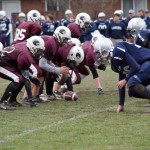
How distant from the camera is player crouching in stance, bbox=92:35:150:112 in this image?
831cm

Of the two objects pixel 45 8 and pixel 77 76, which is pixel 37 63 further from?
pixel 45 8

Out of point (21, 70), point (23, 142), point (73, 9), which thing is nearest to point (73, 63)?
point (21, 70)

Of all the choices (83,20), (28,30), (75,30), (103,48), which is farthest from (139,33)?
(83,20)

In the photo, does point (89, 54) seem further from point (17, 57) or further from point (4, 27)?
point (4, 27)

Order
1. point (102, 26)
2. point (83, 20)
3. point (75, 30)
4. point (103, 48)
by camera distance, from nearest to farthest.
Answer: point (103, 48) < point (75, 30) < point (83, 20) < point (102, 26)

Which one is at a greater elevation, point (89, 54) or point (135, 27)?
point (135, 27)

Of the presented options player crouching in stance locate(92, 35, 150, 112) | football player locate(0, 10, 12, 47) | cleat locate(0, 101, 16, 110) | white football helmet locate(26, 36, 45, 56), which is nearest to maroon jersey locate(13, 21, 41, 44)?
white football helmet locate(26, 36, 45, 56)

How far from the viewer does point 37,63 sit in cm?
1050

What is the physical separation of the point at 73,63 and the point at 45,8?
20589 mm

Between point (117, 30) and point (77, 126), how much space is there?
12.2 meters

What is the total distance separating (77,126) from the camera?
770 cm

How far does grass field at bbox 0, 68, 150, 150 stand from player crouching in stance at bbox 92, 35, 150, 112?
0.39m

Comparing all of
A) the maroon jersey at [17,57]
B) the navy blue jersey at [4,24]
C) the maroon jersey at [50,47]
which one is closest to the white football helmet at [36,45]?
the maroon jersey at [17,57]

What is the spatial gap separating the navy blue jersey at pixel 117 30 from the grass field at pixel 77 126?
9026mm
